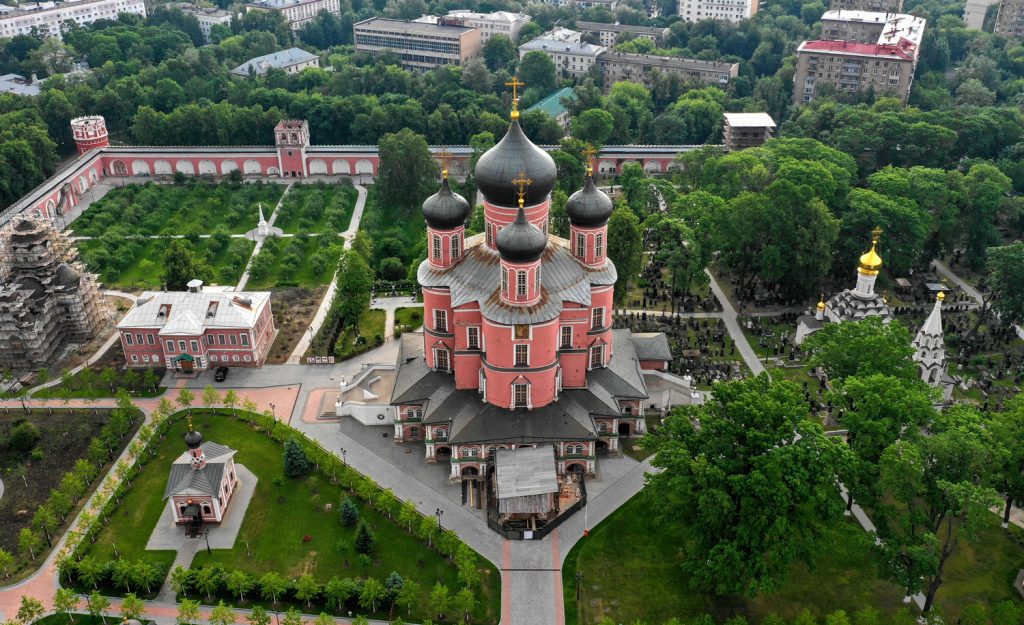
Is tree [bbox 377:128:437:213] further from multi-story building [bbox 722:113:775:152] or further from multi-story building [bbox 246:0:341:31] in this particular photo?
multi-story building [bbox 246:0:341:31]

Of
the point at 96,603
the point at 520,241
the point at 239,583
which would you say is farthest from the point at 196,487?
the point at 520,241

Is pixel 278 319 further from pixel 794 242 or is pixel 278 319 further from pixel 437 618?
pixel 794 242

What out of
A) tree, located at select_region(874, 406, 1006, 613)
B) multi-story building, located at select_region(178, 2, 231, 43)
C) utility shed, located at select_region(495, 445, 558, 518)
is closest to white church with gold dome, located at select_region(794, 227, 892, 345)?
tree, located at select_region(874, 406, 1006, 613)

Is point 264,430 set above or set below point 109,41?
below

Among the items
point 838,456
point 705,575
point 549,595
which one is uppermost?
point 838,456

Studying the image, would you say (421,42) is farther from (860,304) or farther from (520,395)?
(520,395)

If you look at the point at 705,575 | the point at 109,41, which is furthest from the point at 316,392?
the point at 109,41

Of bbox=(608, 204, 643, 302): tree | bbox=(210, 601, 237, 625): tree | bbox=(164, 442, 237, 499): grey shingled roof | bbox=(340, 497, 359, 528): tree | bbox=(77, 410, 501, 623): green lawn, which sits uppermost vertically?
bbox=(608, 204, 643, 302): tree
